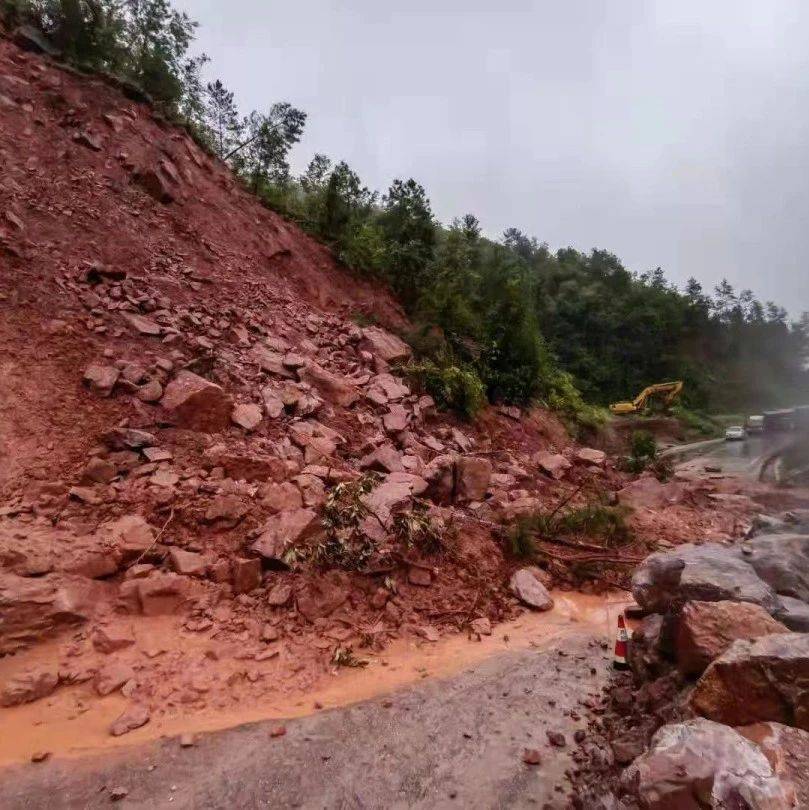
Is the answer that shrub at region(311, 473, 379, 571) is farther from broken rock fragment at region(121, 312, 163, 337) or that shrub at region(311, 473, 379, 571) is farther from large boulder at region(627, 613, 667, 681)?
broken rock fragment at region(121, 312, 163, 337)

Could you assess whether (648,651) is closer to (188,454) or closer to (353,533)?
(353,533)

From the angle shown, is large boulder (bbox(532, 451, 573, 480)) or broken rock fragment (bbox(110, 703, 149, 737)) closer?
broken rock fragment (bbox(110, 703, 149, 737))

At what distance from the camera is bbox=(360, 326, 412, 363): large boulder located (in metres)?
10.9

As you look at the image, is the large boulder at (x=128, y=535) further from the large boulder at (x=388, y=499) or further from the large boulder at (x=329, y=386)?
the large boulder at (x=329, y=386)

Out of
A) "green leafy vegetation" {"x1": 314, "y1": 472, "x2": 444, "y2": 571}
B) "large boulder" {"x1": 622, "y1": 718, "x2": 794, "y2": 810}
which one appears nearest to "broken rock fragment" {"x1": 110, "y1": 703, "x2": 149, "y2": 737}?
"green leafy vegetation" {"x1": 314, "y1": 472, "x2": 444, "y2": 571}

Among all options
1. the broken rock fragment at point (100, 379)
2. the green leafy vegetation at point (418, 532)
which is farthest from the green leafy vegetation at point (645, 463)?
the broken rock fragment at point (100, 379)

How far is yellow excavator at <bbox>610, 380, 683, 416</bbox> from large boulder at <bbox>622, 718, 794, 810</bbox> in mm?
26982

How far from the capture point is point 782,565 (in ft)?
16.1

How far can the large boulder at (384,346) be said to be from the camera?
35.7ft

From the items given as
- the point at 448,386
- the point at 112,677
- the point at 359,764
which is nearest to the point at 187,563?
the point at 112,677

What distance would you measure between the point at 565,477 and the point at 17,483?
9033mm

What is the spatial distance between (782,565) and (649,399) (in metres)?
26.8

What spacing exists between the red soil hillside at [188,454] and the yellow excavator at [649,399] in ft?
57.5

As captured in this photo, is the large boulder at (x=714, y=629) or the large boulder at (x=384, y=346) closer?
the large boulder at (x=714, y=629)
